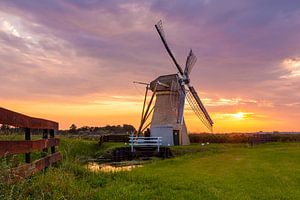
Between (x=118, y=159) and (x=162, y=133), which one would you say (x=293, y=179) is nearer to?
(x=118, y=159)

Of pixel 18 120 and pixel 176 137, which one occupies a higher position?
pixel 176 137

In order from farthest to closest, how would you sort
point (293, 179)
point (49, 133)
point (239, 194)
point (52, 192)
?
point (293, 179), point (49, 133), point (239, 194), point (52, 192)

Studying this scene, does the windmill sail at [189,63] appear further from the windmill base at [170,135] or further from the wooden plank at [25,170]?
the wooden plank at [25,170]

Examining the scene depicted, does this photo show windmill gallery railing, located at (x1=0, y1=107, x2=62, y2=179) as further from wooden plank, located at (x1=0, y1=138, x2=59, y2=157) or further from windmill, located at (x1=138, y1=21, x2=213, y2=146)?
windmill, located at (x1=138, y1=21, x2=213, y2=146)

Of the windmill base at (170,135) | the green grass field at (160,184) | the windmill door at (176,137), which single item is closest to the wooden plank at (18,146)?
the green grass field at (160,184)

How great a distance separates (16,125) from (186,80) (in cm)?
3787

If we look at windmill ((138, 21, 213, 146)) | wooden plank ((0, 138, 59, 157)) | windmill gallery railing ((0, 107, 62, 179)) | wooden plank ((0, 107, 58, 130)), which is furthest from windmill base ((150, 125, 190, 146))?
wooden plank ((0, 138, 59, 157))

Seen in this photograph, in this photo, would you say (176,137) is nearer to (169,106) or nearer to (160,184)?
(169,106)

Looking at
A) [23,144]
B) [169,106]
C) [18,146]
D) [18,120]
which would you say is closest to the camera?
[18,146]

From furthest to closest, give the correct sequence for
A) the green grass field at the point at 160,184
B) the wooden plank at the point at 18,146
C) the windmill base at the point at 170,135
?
1. the windmill base at the point at 170,135
2. the green grass field at the point at 160,184
3. the wooden plank at the point at 18,146

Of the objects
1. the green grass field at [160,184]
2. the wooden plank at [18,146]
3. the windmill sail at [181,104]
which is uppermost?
the windmill sail at [181,104]

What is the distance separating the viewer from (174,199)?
957 cm

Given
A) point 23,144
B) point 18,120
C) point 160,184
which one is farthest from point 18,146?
point 160,184

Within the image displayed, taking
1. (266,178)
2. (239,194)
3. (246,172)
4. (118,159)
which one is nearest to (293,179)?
(266,178)
